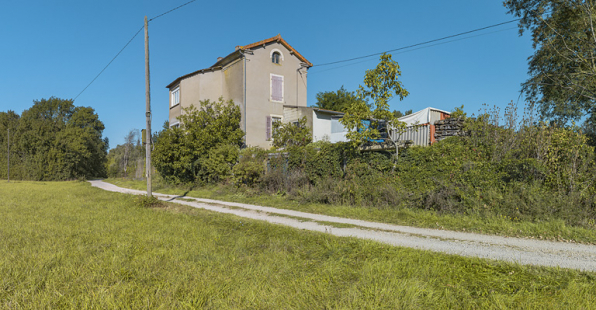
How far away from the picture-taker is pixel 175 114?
84.7 feet

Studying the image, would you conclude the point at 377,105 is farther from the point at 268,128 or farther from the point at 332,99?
the point at 332,99

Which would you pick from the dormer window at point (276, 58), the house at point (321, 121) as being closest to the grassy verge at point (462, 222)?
the house at point (321, 121)

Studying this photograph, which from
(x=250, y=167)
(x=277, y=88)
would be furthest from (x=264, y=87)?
(x=250, y=167)

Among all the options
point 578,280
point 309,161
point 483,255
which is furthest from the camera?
point 309,161

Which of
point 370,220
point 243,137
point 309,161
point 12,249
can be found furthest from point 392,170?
point 243,137

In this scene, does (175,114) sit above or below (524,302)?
above

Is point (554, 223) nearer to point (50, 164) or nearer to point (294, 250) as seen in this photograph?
point (294, 250)

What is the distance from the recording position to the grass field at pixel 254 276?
10.7 ft

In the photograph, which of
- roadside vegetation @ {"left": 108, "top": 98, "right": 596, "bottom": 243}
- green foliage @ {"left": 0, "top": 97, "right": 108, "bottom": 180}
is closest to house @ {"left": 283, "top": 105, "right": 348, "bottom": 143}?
roadside vegetation @ {"left": 108, "top": 98, "right": 596, "bottom": 243}

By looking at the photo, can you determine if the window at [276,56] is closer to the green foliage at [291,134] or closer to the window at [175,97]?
the green foliage at [291,134]

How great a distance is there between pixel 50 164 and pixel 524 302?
2019 inches

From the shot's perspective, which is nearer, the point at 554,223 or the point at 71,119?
the point at 554,223

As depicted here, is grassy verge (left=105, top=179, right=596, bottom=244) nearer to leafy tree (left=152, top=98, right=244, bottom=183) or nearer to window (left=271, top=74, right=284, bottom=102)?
leafy tree (left=152, top=98, right=244, bottom=183)

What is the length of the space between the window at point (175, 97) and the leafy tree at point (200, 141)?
471 centimetres
